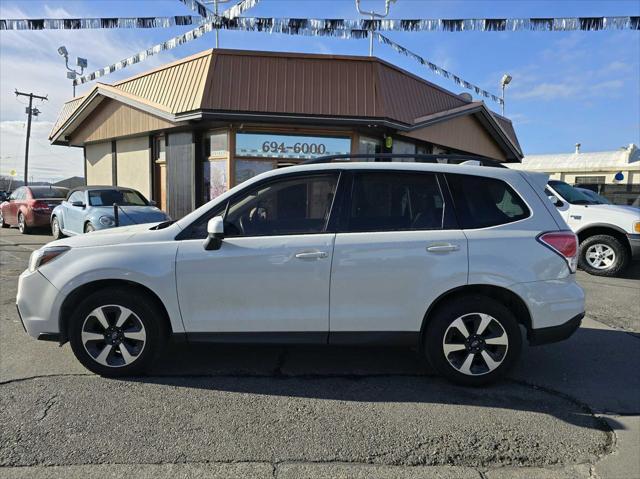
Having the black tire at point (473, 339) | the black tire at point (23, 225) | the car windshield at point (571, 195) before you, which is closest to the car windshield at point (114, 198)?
the black tire at point (23, 225)

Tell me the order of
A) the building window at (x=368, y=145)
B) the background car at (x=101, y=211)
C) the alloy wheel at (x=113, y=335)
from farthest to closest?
the building window at (x=368, y=145), the background car at (x=101, y=211), the alloy wheel at (x=113, y=335)

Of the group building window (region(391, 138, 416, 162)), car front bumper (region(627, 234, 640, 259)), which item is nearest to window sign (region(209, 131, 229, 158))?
building window (region(391, 138, 416, 162))

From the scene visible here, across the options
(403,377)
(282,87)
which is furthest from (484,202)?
(282,87)

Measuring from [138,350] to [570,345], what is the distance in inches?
167

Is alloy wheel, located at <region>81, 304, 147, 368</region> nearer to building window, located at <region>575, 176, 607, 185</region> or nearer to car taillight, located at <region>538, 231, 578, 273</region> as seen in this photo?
car taillight, located at <region>538, 231, 578, 273</region>

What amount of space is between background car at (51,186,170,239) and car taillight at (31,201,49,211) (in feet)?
6.71

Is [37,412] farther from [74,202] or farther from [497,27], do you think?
[497,27]

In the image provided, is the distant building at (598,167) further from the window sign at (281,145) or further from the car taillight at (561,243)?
the car taillight at (561,243)

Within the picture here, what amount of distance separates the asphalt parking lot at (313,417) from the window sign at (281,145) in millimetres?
8166

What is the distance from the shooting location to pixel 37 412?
3207mm

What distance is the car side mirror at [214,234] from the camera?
3.43 meters

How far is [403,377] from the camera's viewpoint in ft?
12.7

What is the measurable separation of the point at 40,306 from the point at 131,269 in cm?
84

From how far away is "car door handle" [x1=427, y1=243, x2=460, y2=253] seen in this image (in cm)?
355
